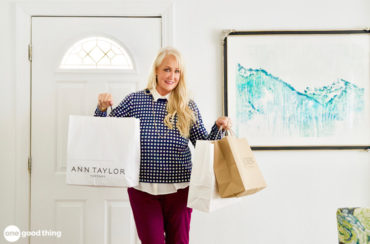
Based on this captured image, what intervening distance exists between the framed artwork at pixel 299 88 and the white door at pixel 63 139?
0.75 m

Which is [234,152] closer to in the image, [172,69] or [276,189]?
[172,69]

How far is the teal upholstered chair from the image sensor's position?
1.13m

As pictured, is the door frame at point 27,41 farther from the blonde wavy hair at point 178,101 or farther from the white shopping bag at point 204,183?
the white shopping bag at point 204,183

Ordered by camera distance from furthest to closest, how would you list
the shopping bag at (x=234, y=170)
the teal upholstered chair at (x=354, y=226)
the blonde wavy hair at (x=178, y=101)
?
the blonde wavy hair at (x=178, y=101)
the shopping bag at (x=234, y=170)
the teal upholstered chair at (x=354, y=226)

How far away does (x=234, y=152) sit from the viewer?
57.0 inches

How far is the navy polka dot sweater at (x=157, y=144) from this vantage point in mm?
1585

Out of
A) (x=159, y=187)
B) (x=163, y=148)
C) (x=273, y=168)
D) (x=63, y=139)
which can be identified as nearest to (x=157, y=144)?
(x=163, y=148)

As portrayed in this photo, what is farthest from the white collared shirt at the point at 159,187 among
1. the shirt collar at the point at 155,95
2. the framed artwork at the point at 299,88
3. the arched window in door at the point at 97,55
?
the arched window in door at the point at 97,55

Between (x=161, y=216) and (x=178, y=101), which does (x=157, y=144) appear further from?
(x=161, y=216)

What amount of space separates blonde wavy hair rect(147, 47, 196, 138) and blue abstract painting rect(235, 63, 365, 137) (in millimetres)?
582

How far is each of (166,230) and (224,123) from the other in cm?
62

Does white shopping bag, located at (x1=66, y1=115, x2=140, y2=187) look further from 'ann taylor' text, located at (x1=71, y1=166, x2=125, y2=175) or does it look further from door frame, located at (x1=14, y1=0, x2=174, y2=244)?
door frame, located at (x1=14, y1=0, x2=174, y2=244)

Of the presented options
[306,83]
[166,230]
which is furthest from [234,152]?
[306,83]

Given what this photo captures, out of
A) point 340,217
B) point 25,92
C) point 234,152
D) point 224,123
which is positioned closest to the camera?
point 340,217
